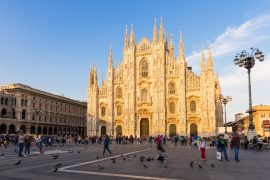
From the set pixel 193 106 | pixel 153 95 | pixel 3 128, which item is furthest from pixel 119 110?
pixel 3 128

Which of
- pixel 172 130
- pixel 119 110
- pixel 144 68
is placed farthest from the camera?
pixel 119 110

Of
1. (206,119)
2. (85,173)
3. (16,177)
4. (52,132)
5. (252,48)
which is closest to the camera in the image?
(16,177)

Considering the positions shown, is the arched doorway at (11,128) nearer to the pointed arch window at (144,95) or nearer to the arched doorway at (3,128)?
the arched doorway at (3,128)

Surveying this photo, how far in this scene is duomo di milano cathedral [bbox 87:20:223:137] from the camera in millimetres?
54906

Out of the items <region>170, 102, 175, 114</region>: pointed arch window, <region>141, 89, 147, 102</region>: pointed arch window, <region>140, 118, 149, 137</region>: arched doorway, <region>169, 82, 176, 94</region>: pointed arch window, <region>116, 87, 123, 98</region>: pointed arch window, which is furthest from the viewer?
<region>116, 87, 123, 98</region>: pointed arch window

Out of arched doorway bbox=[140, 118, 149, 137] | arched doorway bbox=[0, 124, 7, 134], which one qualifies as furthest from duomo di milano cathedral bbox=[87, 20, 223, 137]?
arched doorway bbox=[0, 124, 7, 134]

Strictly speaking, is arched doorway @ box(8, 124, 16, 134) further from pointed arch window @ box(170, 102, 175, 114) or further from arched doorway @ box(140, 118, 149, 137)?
pointed arch window @ box(170, 102, 175, 114)

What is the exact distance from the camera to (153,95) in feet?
194

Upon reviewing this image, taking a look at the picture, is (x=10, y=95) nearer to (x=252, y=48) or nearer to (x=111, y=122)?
(x=111, y=122)

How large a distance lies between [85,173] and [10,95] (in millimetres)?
55824

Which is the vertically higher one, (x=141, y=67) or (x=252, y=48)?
(x=141, y=67)

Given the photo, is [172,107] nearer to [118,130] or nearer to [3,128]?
[118,130]

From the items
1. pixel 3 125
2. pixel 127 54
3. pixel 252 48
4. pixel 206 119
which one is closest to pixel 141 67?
pixel 127 54

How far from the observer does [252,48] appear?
25172 mm
